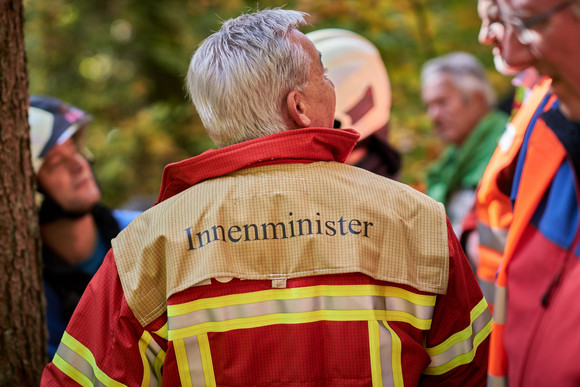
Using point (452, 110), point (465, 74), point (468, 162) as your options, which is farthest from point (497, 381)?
point (465, 74)

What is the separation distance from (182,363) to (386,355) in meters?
0.56

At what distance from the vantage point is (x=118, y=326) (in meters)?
1.76

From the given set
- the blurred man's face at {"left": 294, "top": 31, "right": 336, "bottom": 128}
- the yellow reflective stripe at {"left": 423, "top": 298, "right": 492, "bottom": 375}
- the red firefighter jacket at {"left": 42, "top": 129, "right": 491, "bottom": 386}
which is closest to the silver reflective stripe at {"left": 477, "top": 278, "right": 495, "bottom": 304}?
the yellow reflective stripe at {"left": 423, "top": 298, "right": 492, "bottom": 375}

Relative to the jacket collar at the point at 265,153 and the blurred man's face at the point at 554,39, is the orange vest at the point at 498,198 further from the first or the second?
the jacket collar at the point at 265,153

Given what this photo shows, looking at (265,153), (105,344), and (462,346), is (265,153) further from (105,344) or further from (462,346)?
(462,346)

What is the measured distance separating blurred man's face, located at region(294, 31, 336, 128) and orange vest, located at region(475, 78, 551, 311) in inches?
31.9

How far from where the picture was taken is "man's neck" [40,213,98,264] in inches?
130

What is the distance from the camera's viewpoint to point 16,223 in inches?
94.7

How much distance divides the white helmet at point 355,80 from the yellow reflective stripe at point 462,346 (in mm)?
1423

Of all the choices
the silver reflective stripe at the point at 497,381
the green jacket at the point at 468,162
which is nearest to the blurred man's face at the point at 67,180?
the silver reflective stripe at the point at 497,381

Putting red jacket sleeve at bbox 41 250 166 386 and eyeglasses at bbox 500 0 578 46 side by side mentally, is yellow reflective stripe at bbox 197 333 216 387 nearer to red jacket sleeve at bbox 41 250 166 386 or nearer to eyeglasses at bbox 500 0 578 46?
red jacket sleeve at bbox 41 250 166 386

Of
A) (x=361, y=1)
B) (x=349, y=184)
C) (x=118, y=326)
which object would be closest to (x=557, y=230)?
(x=349, y=184)

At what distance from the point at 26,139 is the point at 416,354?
1.68 metres

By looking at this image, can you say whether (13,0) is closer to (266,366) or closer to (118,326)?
(118,326)
